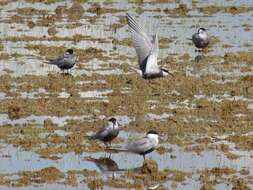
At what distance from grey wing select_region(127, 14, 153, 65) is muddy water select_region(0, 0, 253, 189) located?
0.98m

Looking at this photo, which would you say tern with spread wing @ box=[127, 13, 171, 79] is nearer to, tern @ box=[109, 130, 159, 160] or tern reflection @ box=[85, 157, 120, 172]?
tern @ box=[109, 130, 159, 160]

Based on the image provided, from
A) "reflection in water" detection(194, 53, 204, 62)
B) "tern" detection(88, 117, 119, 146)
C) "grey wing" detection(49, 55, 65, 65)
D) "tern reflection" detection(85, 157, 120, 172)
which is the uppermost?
"reflection in water" detection(194, 53, 204, 62)

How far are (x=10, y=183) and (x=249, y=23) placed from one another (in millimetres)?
17639

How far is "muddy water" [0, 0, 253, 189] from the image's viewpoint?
45.8ft

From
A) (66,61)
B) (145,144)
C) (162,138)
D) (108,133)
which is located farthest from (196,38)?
(145,144)

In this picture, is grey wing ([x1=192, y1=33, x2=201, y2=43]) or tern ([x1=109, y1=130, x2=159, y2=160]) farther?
grey wing ([x1=192, y1=33, x2=201, y2=43])

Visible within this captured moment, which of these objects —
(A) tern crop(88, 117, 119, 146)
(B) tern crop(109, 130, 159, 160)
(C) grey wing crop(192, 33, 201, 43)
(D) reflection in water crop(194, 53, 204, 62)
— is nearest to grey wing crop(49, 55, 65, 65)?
(D) reflection in water crop(194, 53, 204, 62)

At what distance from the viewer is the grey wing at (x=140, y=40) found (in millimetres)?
18719

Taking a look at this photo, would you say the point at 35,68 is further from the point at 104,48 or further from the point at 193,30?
the point at 193,30

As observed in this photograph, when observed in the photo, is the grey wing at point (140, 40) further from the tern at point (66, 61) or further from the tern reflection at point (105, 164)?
the tern reflection at point (105, 164)

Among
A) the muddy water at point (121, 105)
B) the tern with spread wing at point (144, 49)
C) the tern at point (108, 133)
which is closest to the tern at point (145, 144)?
the muddy water at point (121, 105)

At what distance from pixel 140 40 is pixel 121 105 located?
156 cm

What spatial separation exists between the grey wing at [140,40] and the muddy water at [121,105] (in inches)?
38.7

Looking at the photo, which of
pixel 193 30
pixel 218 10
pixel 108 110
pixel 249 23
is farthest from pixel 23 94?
pixel 218 10
